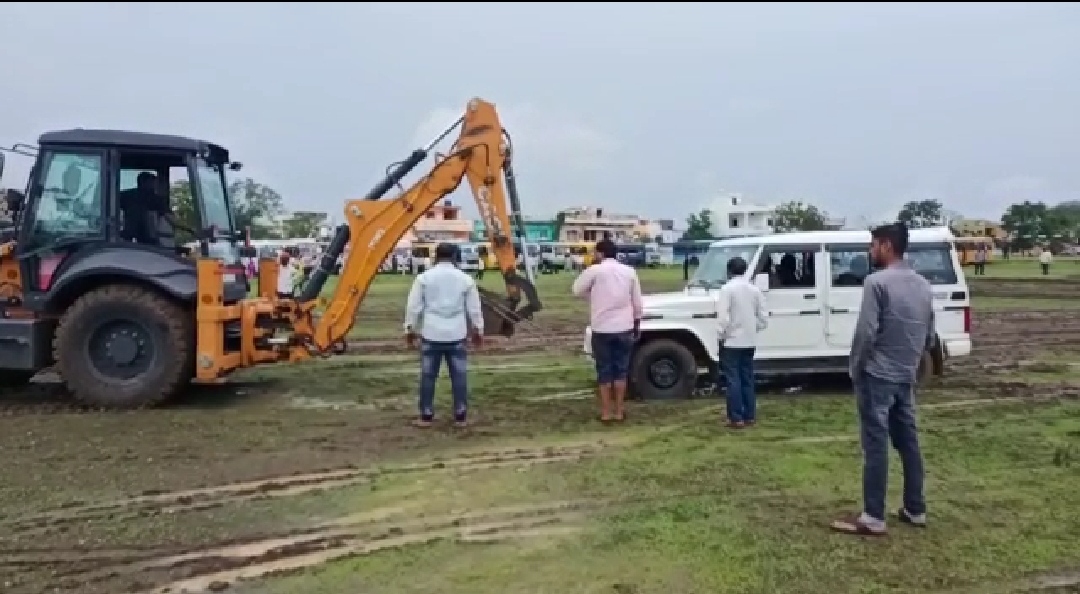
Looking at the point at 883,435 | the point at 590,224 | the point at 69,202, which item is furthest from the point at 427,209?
the point at 590,224

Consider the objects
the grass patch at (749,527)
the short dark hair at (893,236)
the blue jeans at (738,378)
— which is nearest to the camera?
the grass patch at (749,527)

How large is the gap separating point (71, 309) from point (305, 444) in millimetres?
3398

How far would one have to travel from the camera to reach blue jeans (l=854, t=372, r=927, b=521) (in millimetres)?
6074

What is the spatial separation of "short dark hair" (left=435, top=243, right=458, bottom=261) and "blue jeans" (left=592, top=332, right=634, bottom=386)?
1.51 meters

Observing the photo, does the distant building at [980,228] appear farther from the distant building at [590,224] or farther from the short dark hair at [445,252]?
the short dark hair at [445,252]

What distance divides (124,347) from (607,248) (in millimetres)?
4997

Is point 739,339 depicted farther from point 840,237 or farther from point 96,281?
point 96,281

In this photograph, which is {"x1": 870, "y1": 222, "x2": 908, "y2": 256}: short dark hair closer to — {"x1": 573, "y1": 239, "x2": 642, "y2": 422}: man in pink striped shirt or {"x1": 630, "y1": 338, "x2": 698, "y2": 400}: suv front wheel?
{"x1": 573, "y1": 239, "x2": 642, "y2": 422}: man in pink striped shirt

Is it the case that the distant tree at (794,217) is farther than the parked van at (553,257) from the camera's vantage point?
Yes

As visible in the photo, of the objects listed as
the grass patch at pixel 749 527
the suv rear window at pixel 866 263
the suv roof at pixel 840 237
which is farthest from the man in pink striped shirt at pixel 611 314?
the suv rear window at pixel 866 263

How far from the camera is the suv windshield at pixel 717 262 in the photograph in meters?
11.7

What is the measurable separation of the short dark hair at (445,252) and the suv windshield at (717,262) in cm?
333

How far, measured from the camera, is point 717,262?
12.1 meters

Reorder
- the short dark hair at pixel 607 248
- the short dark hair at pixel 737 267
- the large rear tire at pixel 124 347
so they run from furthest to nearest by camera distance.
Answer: the large rear tire at pixel 124 347, the short dark hair at pixel 737 267, the short dark hair at pixel 607 248
